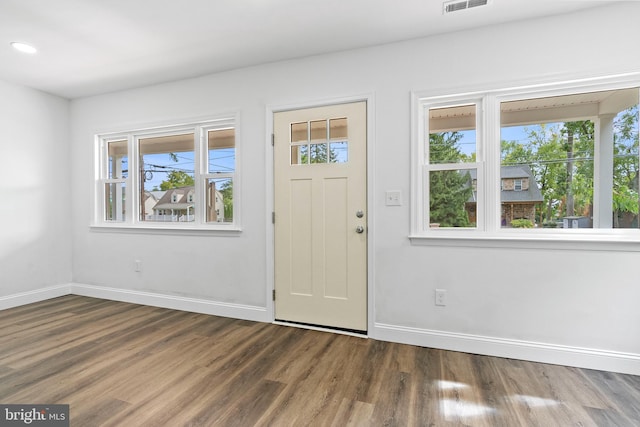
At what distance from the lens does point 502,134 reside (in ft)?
8.28

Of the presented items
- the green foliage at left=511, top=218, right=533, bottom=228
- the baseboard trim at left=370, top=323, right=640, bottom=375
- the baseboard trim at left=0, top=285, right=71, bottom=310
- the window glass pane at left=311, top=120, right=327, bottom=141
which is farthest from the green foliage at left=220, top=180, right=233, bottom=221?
the green foliage at left=511, top=218, right=533, bottom=228

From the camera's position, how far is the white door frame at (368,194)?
275cm

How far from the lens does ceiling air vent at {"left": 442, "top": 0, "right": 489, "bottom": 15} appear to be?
2.16 m

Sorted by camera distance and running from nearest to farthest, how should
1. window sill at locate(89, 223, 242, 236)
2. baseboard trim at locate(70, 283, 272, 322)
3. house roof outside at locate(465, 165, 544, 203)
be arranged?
house roof outside at locate(465, 165, 544, 203)
baseboard trim at locate(70, 283, 272, 322)
window sill at locate(89, 223, 242, 236)

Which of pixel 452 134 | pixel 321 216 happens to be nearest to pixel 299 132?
pixel 321 216

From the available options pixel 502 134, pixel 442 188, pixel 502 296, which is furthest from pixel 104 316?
pixel 502 134

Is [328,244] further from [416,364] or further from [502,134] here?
[502,134]

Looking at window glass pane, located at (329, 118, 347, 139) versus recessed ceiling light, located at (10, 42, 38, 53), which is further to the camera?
window glass pane, located at (329, 118, 347, 139)

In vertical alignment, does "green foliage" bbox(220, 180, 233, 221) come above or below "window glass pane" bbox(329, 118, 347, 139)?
below

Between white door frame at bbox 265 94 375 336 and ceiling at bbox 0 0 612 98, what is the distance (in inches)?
18.2

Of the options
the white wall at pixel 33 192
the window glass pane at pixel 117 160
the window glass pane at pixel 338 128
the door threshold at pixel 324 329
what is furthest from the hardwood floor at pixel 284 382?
the window glass pane at pixel 117 160

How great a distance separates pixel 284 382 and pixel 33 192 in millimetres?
3974

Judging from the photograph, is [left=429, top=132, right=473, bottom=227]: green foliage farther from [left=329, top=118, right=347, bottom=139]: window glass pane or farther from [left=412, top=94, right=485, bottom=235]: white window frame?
[left=329, top=118, right=347, bottom=139]: window glass pane

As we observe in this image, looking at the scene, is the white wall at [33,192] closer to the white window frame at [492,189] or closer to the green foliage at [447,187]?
the white window frame at [492,189]
